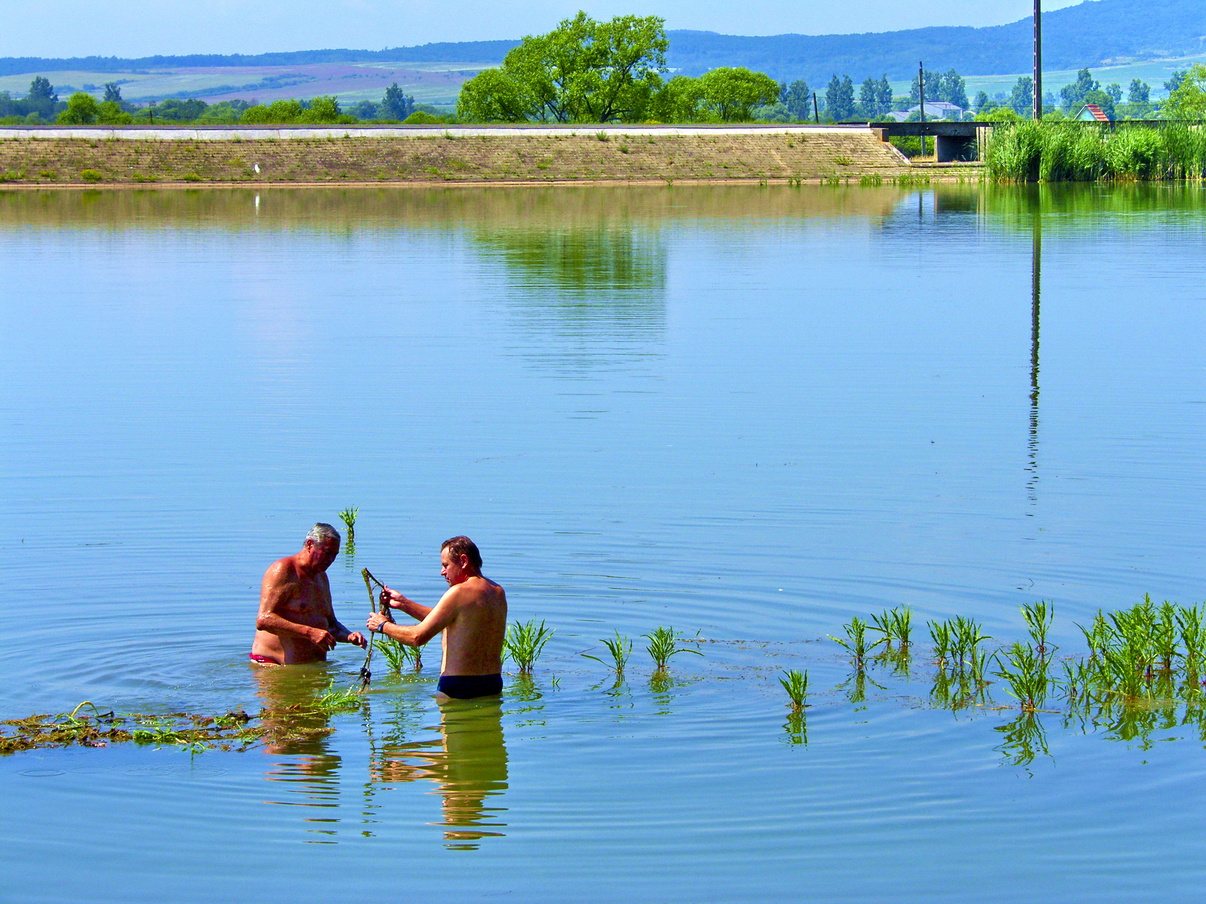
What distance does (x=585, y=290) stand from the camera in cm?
2839

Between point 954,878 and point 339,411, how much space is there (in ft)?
38.2

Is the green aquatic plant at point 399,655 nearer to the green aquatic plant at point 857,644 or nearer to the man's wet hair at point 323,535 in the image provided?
the man's wet hair at point 323,535

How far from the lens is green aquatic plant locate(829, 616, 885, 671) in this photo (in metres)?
8.91

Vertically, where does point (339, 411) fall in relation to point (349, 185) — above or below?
below

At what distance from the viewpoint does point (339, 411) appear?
16828 millimetres

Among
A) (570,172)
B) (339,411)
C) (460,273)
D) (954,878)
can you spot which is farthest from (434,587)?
(570,172)

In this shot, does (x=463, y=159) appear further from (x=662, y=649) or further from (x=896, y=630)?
(x=662, y=649)

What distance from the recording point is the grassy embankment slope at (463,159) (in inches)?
3022

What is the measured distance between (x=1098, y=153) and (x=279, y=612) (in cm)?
6654


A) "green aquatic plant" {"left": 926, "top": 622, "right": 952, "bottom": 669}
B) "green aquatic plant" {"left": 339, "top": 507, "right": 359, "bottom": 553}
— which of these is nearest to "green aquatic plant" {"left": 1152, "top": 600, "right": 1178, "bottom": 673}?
"green aquatic plant" {"left": 926, "top": 622, "right": 952, "bottom": 669}

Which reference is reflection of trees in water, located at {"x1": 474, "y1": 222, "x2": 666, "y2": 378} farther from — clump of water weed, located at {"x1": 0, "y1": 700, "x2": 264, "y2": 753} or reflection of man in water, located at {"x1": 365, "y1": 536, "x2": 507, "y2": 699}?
clump of water weed, located at {"x1": 0, "y1": 700, "x2": 264, "y2": 753}

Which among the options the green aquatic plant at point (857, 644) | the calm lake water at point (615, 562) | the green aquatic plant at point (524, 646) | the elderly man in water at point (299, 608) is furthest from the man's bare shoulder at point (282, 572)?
the green aquatic plant at point (857, 644)

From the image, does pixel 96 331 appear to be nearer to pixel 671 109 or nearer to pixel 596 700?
pixel 596 700

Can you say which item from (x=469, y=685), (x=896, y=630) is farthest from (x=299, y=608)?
(x=896, y=630)
